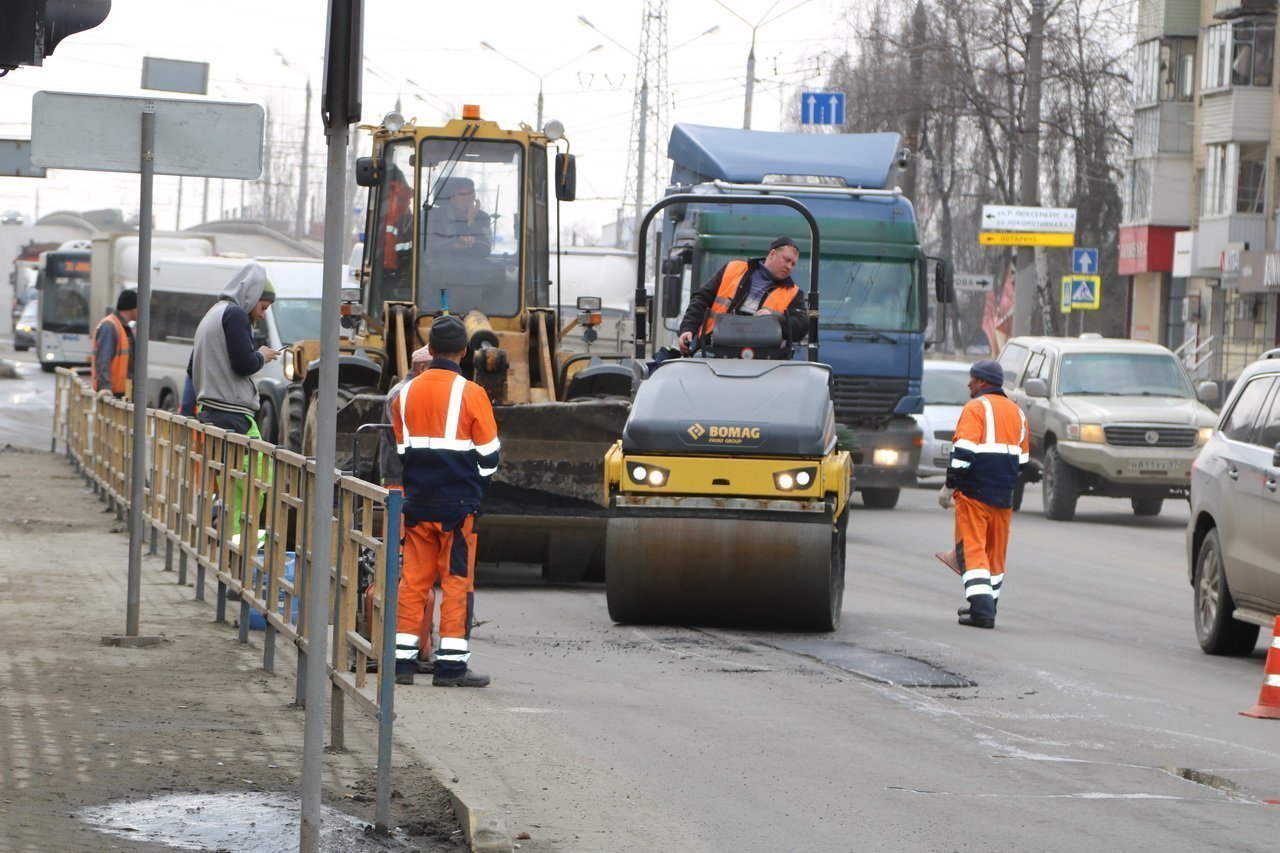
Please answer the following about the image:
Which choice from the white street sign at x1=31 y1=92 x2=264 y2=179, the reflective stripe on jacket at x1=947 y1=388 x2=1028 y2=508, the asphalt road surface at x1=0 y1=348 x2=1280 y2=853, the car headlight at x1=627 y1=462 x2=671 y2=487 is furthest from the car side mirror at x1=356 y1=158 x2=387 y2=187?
the white street sign at x1=31 y1=92 x2=264 y2=179

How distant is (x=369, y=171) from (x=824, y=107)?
26.4 meters

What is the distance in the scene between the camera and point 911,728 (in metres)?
9.33

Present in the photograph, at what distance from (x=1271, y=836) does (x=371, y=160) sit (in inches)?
407

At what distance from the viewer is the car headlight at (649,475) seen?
1225cm

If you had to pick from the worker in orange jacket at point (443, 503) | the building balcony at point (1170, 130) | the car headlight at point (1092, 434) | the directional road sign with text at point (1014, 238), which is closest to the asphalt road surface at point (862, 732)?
the worker in orange jacket at point (443, 503)

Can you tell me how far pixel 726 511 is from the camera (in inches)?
480

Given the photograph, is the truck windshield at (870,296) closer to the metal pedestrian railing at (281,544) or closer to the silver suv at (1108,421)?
the silver suv at (1108,421)

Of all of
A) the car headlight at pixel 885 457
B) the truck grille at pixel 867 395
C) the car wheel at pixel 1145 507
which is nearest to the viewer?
the truck grille at pixel 867 395

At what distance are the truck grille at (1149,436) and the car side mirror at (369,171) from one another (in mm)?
9876

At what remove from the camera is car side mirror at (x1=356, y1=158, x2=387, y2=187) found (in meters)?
16.0

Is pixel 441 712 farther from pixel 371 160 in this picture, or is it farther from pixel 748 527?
pixel 371 160

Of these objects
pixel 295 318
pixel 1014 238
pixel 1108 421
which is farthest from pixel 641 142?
pixel 1108 421

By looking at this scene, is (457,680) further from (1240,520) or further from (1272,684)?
(1240,520)

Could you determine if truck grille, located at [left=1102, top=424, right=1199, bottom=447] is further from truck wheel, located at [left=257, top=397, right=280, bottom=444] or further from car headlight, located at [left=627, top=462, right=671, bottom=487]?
car headlight, located at [left=627, top=462, right=671, bottom=487]
